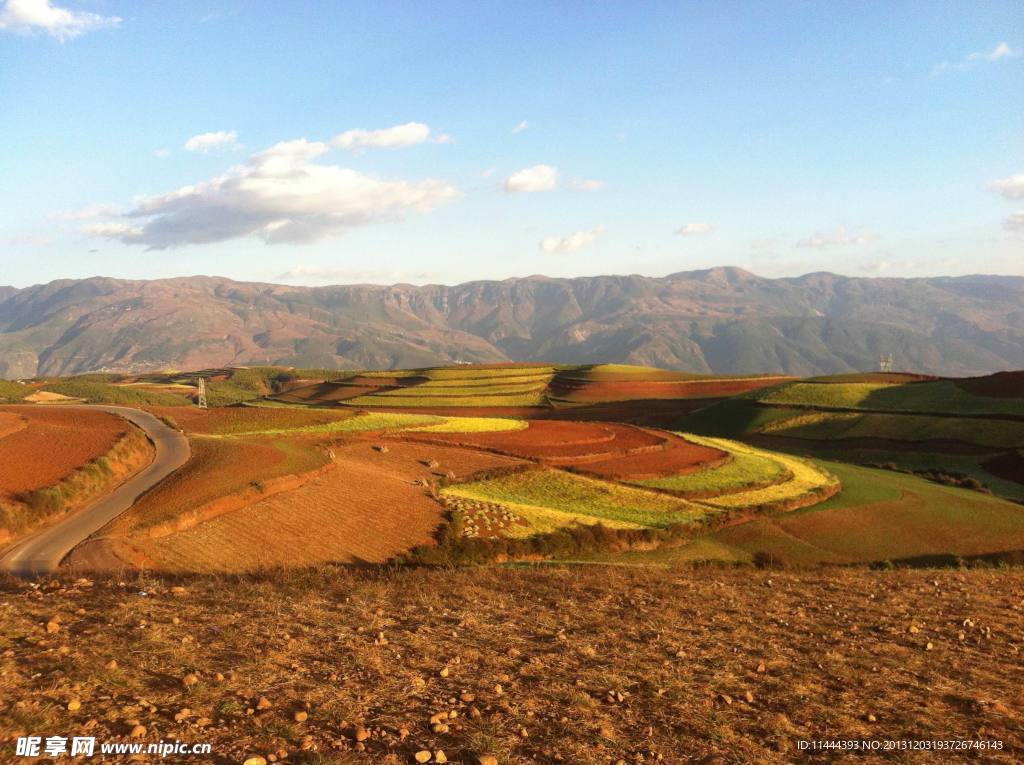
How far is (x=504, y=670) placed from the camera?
1286 cm

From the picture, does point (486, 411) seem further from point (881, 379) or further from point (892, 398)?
point (881, 379)

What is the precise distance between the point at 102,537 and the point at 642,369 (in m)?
142

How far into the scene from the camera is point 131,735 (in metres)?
9.28

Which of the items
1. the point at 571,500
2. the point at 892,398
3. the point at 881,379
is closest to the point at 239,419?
the point at 571,500

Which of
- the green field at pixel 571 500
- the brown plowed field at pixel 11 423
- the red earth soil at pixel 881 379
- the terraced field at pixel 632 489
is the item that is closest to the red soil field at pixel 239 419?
the brown plowed field at pixel 11 423

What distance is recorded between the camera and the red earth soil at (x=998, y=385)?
254 feet

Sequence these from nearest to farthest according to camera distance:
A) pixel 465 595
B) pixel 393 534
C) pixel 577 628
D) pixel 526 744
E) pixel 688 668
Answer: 1. pixel 526 744
2. pixel 688 668
3. pixel 577 628
4. pixel 465 595
5. pixel 393 534

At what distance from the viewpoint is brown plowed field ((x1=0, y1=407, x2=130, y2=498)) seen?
102ft

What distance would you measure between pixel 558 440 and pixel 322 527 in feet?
111

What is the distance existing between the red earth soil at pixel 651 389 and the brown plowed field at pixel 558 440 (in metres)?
49.4

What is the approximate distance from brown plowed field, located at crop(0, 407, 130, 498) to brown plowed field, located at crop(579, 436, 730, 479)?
33.1 metres

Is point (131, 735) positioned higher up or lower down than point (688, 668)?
higher up

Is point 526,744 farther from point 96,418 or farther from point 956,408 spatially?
point 956,408

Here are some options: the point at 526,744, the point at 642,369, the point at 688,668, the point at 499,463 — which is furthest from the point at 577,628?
the point at 642,369
